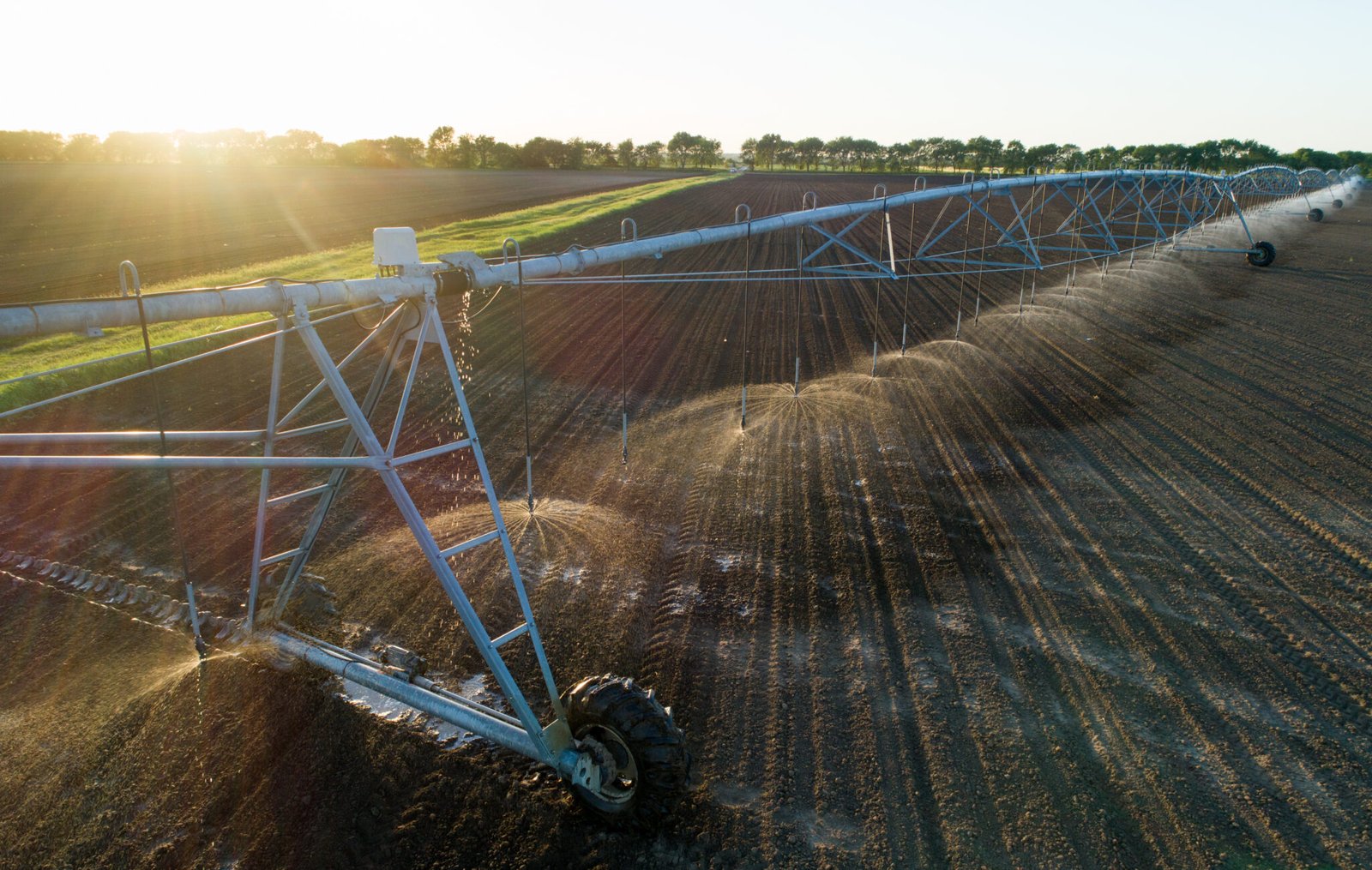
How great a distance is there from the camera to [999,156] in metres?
61.1

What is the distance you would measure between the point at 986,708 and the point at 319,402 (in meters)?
10.7

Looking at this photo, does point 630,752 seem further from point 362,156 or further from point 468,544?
point 362,156

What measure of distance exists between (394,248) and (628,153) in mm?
→ 111118

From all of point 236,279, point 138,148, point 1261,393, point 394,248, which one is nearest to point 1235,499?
point 1261,393

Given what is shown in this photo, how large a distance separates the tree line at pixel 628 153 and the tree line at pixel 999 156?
15 cm

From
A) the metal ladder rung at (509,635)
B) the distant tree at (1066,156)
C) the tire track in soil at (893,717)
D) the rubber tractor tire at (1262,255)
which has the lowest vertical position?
the tire track in soil at (893,717)

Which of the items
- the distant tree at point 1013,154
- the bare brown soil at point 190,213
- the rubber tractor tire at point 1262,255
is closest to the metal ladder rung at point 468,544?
the bare brown soil at point 190,213

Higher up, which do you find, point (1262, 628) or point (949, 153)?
point (949, 153)

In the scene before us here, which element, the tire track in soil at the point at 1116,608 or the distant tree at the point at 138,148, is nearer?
the tire track in soil at the point at 1116,608

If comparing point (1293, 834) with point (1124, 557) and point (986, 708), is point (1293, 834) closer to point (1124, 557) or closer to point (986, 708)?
point (986, 708)

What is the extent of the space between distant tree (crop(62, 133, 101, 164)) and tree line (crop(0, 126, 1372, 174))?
9 cm

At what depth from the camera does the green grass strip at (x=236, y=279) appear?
12.9 metres

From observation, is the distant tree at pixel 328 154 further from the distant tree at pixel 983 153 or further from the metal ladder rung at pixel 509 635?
the metal ladder rung at pixel 509 635

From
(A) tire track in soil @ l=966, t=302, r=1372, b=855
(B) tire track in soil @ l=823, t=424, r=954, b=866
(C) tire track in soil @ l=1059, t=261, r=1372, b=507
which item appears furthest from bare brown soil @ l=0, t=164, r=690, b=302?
(C) tire track in soil @ l=1059, t=261, r=1372, b=507
